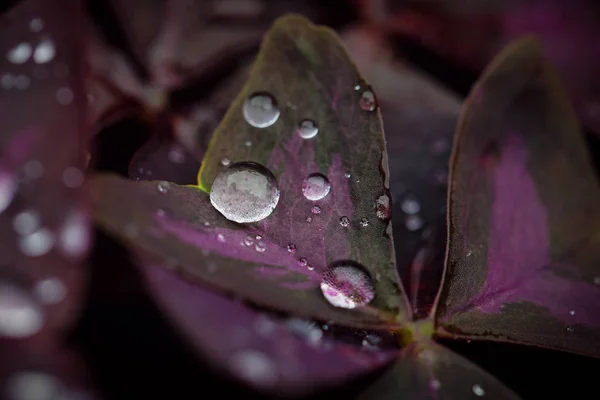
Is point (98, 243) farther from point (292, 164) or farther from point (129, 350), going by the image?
point (292, 164)

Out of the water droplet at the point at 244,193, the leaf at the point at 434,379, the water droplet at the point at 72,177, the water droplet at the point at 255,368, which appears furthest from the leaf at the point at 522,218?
the water droplet at the point at 72,177

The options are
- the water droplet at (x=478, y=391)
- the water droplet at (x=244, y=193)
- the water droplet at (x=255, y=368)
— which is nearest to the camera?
the water droplet at (x=244, y=193)

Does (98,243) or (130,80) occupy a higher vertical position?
(130,80)

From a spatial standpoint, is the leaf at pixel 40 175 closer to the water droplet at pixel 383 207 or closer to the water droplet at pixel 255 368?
the water droplet at pixel 255 368

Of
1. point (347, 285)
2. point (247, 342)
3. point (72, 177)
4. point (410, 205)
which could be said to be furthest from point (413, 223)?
point (72, 177)

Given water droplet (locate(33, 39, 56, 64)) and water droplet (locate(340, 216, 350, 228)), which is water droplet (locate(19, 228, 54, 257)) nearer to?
water droplet (locate(33, 39, 56, 64))

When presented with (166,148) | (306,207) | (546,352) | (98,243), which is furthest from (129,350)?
(546,352)
